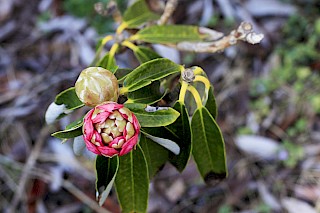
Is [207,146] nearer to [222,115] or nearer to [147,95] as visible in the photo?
[147,95]

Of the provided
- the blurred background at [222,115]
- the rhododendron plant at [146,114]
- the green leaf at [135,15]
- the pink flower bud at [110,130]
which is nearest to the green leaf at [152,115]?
the rhododendron plant at [146,114]

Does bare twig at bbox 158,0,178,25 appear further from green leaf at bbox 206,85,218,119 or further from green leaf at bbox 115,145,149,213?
green leaf at bbox 115,145,149,213

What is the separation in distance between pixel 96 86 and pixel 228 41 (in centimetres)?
45

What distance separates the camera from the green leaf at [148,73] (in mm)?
1132

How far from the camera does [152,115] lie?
1.08 m

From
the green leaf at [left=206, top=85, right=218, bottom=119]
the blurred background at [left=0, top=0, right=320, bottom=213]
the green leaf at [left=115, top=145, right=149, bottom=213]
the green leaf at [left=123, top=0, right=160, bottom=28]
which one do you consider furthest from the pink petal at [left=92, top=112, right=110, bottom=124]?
the blurred background at [left=0, top=0, right=320, bottom=213]

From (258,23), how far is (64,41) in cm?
110

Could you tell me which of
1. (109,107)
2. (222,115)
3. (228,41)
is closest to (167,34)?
(228,41)

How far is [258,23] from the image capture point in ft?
8.95

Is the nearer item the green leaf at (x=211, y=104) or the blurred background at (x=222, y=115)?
the green leaf at (x=211, y=104)

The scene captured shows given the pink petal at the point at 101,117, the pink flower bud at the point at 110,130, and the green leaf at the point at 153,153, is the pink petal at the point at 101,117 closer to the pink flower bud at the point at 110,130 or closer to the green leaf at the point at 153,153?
the pink flower bud at the point at 110,130

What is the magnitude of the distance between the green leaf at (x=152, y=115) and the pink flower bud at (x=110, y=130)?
101mm

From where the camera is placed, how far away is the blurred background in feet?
7.97

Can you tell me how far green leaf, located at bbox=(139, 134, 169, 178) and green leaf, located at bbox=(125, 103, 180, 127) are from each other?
6.6 inches
